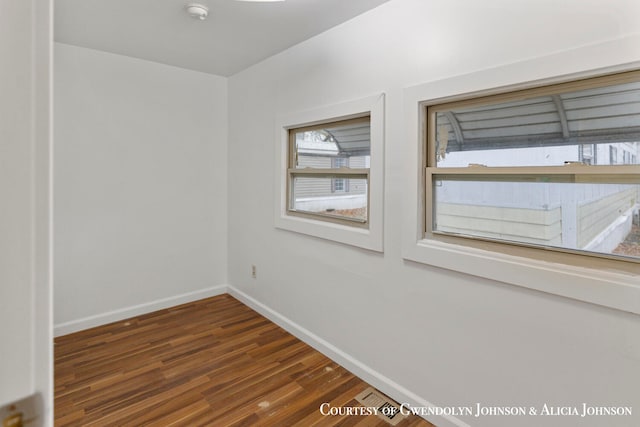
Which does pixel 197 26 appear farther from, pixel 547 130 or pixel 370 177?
pixel 547 130

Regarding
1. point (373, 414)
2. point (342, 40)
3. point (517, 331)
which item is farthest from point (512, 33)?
point (373, 414)

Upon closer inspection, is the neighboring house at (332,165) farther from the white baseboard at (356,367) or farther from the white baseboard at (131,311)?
the white baseboard at (131,311)

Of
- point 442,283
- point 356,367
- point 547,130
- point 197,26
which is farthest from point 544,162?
point 197,26

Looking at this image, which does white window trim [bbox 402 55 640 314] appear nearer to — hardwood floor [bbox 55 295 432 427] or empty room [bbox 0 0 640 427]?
empty room [bbox 0 0 640 427]

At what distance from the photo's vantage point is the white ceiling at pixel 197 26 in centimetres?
212

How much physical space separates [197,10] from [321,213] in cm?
161

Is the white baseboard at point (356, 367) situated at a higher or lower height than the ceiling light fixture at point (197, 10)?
lower

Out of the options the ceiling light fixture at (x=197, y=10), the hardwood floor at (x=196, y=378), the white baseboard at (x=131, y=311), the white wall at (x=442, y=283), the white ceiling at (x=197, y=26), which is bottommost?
the hardwood floor at (x=196, y=378)

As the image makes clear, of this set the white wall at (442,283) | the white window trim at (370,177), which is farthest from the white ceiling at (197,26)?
the white window trim at (370,177)

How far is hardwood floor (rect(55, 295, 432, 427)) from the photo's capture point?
192cm

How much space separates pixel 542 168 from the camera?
153 cm

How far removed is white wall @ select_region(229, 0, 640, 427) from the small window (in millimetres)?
207

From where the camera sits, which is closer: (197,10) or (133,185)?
(197,10)

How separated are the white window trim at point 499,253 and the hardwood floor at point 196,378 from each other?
0.96m
